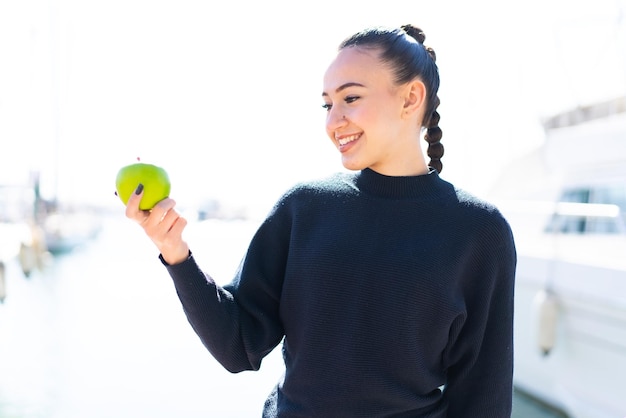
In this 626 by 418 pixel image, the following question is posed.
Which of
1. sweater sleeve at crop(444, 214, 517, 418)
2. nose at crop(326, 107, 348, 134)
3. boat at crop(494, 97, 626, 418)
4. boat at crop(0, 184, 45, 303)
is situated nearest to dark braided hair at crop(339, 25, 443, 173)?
nose at crop(326, 107, 348, 134)

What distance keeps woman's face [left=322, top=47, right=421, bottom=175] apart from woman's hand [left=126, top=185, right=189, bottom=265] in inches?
10.3

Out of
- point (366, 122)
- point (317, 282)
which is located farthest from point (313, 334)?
point (366, 122)

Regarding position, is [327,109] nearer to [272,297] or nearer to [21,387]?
[272,297]

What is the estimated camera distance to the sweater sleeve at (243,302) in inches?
35.1

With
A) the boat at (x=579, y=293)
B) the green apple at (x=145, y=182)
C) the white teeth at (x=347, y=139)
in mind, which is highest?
the white teeth at (x=347, y=139)

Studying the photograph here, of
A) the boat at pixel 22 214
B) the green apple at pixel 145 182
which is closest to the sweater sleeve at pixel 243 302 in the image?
the green apple at pixel 145 182

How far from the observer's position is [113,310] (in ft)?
26.8

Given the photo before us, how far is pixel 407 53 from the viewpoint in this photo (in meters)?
0.97

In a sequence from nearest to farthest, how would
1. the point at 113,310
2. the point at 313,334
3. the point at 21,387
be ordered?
1. the point at 313,334
2. the point at 21,387
3. the point at 113,310

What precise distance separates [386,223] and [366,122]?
0.51 ft

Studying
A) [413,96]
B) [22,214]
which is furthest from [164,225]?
[22,214]

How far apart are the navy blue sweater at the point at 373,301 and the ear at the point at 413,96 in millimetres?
108

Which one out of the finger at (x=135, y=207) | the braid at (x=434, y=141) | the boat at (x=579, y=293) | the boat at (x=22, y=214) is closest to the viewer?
the finger at (x=135, y=207)

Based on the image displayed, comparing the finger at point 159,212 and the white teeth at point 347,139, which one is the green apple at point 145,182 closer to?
the finger at point 159,212
